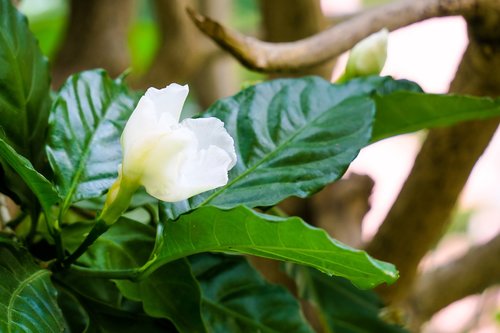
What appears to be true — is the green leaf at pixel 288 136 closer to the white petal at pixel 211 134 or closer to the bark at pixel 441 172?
the white petal at pixel 211 134

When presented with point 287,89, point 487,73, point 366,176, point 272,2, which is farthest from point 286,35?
point 287,89

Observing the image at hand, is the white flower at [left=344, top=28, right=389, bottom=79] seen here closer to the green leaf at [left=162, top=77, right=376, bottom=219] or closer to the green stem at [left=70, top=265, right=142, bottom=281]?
the green leaf at [left=162, top=77, right=376, bottom=219]

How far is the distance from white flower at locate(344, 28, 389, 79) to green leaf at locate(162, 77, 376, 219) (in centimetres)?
3

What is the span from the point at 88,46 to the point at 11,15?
670 mm

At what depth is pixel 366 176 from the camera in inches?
40.4

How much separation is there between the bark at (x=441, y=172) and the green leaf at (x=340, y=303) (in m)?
0.15

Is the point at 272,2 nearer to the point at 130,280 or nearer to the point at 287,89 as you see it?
the point at 287,89

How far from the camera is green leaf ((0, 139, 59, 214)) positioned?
0.40 meters

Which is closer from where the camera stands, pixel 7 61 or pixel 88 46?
pixel 7 61

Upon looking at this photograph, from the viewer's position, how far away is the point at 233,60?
158cm

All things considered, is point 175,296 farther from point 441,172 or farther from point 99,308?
point 441,172

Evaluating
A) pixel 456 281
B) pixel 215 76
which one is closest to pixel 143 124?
pixel 456 281

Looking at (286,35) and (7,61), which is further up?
(286,35)

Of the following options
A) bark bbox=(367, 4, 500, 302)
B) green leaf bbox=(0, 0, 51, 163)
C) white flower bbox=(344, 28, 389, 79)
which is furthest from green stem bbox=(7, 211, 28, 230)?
bark bbox=(367, 4, 500, 302)
